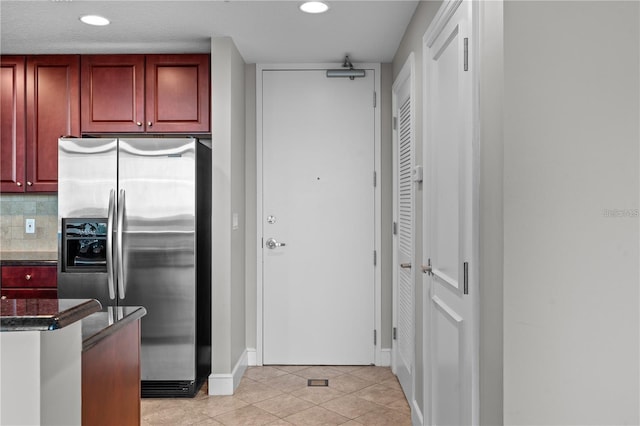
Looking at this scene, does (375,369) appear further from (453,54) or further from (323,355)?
(453,54)

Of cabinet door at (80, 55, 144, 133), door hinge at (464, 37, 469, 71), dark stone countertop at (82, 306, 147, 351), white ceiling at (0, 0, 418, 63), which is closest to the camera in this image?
dark stone countertop at (82, 306, 147, 351)

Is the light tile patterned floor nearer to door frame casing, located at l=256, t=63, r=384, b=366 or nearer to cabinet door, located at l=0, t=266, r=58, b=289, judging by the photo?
door frame casing, located at l=256, t=63, r=384, b=366

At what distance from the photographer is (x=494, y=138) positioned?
155 centimetres

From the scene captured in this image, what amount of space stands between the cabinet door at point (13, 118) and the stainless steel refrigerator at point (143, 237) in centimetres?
70

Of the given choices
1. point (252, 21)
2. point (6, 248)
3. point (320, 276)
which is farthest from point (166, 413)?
point (252, 21)

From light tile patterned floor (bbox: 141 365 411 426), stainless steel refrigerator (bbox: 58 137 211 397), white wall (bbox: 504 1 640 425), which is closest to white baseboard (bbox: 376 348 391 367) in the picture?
light tile patterned floor (bbox: 141 365 411 426)

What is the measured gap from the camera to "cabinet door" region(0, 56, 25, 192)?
149 inches

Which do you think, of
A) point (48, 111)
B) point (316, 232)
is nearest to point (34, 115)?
point (48, 111)

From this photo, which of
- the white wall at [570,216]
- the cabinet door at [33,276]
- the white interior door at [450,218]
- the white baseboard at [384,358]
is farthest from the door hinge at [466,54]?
the cabinet door at [33,276]

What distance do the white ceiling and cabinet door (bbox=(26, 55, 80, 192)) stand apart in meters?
0.12

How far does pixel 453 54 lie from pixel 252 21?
1.48 meters

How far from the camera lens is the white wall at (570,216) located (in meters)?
1.44

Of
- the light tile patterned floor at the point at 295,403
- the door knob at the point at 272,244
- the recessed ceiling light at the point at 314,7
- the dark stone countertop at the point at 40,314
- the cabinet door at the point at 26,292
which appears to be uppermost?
the recessed ceiling light at the point at 314,7

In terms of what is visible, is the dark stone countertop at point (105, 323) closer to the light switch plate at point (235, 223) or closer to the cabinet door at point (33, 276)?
the light switch plate at point (235, 223)
